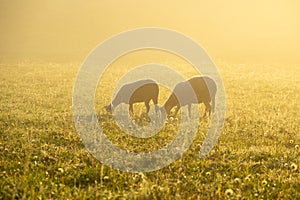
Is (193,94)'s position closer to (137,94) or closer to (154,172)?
(137,94)

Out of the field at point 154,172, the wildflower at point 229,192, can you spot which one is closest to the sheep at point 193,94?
the field at point 154,172

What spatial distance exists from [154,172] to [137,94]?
764 centimetres

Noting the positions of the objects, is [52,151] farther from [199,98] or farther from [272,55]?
[272,55]

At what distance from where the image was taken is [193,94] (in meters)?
16.1

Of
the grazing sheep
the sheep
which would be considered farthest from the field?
the grazing sheep

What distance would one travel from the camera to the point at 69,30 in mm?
80938

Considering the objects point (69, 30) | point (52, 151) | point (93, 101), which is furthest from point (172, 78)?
point (69, 30)

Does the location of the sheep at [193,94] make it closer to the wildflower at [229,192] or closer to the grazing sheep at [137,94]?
the grazing sheep at [137,94]

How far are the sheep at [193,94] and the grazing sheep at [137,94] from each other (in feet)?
3.01

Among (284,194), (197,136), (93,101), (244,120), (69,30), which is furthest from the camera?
(69,30)

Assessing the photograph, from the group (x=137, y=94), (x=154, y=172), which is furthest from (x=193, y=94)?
(x=154, y=172)

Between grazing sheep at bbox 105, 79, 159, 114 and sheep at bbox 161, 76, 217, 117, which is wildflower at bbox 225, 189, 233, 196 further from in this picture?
grazing sheep at bbox 105, 79, 159, 114

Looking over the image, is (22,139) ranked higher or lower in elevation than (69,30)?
lower

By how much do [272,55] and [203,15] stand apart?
144 ft
